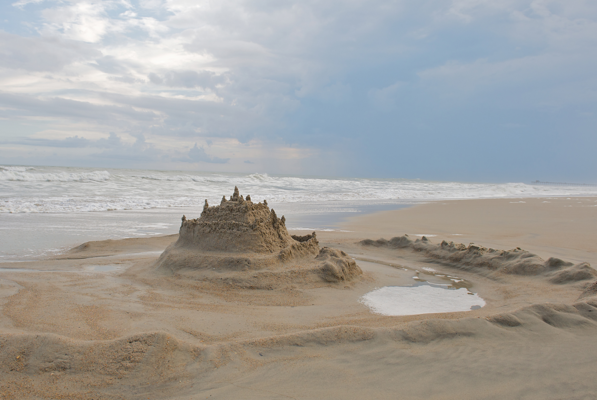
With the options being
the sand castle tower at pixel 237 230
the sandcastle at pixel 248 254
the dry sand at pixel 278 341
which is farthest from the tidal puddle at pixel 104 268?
the sand castle tower at pixel 237 230

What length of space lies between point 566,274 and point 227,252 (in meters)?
3.69

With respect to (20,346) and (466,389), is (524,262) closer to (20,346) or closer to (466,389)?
(466,389)

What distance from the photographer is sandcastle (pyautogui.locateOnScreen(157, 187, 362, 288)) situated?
393 centimetres

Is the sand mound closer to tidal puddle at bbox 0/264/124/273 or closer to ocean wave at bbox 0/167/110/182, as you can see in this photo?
tidal puddle at bbox 0/264/124/273

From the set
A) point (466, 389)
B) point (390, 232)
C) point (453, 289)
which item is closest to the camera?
point (466, 389)

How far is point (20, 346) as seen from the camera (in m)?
1.96

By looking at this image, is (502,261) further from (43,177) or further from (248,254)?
(43,177)

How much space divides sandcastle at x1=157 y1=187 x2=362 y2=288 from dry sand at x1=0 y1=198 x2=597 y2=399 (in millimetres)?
173

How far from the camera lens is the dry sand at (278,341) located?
1.74m

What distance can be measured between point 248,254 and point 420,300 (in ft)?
6.27

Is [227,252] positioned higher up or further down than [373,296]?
higher up

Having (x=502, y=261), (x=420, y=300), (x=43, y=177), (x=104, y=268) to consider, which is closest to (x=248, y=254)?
(x=420, y=300)

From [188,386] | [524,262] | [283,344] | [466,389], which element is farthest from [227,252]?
[524,262]

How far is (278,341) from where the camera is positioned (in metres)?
2.17
